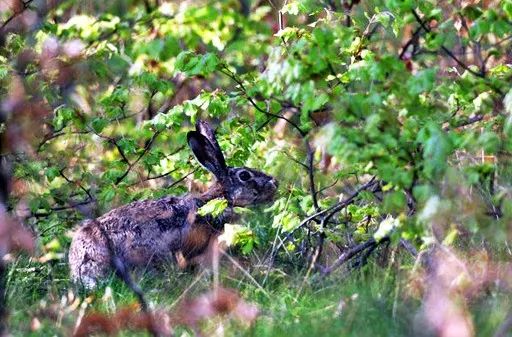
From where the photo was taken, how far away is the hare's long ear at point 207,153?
8.12 metres

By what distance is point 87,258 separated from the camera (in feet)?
24.7

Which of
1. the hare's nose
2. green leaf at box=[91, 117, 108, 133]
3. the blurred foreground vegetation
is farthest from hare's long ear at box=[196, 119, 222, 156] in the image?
green leaf at box=[91, 117, 108, 133]

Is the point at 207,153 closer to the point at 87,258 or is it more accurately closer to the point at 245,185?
the point at 245,185

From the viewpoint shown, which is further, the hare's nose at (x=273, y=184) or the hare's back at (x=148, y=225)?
the hare's nose at (x=273, y=184)

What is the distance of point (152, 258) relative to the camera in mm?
7840

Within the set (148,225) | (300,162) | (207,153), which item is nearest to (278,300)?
(300,162)

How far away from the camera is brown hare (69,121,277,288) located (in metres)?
7.56

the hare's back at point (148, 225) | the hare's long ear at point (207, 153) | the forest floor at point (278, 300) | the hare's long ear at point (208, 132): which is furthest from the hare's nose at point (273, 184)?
the forest floor at point (278, 300)

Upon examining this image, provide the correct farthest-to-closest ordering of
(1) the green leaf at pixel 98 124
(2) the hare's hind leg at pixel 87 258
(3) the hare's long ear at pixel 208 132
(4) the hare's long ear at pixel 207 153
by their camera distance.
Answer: (3) the hare's long ear at pixel 208 132, (4) the hare's long ear at pixel 207 153, (1) the green leaf at pixel 98 124, (2) the hare's hind leg at pixel 87 258

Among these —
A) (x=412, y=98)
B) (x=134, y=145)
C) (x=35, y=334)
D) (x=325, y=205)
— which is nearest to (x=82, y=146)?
(x=134, y=145)

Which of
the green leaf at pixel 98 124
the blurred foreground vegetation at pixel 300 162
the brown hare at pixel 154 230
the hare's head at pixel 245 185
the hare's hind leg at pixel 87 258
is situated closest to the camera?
the blurred foreground vegetation at pixel 300 162

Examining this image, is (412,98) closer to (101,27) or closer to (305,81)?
(305,81)

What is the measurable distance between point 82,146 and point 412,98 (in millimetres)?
4659

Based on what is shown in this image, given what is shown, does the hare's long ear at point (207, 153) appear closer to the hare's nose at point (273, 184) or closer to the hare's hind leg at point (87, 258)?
the hare's nose at point (273, 184)
